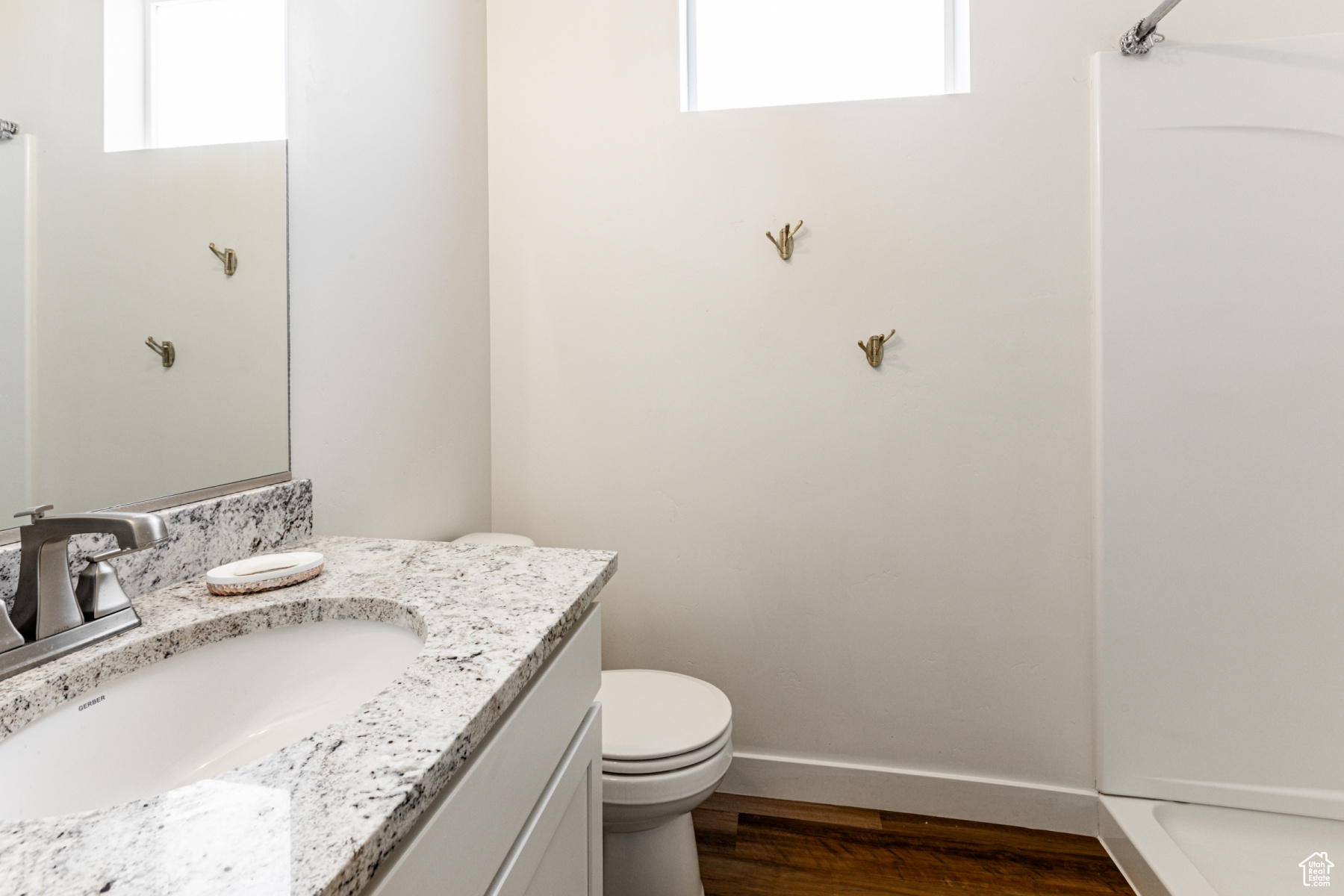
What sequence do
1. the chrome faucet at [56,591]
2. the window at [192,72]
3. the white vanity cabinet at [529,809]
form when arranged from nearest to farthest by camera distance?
the white vanity cabinet at [529,809], the chrome faucet at [56,591], the window at [192,72]

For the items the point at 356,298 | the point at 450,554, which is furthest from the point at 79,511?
the point at 356,298

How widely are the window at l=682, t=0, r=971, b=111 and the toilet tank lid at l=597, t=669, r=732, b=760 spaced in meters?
1.47

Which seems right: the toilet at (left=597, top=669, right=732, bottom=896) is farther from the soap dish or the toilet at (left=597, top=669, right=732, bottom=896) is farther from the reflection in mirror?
the reflection in mirror

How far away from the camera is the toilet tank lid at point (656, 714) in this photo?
1.18m

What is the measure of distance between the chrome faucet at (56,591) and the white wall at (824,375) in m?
1.17

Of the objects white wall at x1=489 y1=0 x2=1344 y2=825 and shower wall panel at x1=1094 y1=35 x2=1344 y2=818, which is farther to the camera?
white wall at x1=489 y1=0 x2=1344 y2=825

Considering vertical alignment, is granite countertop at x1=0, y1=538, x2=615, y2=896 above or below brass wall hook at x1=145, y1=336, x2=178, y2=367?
below

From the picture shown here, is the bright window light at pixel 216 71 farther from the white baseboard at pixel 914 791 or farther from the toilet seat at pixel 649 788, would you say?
the white baseboard at pixel 914 791

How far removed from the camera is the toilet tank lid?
3.88ft

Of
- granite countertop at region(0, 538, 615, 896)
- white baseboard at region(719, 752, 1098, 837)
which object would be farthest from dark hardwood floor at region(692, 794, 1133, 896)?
granite countertop at region(0, 538, 615, 896)

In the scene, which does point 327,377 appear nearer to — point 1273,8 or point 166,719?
point 166,719

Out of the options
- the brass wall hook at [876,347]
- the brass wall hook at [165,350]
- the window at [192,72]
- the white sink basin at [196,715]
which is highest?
the window at [192,72]

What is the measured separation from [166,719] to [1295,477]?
214 centimetres

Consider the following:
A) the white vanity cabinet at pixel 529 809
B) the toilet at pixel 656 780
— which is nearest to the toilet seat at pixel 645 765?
the toilet at pixel 656 780
